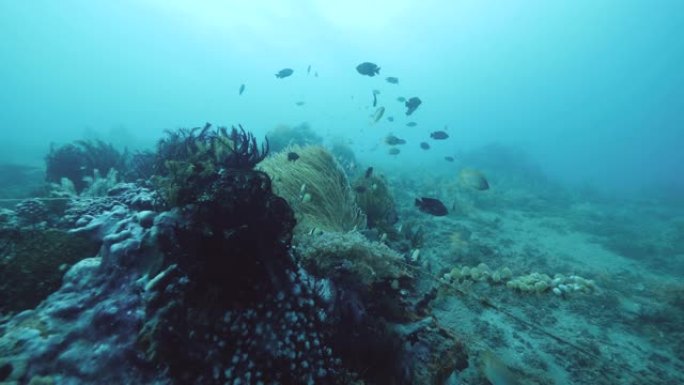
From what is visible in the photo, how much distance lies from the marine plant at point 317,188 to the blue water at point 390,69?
125 ft

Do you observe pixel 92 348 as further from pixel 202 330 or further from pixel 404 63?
pixel 404 63

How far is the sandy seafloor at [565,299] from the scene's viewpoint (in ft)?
13.0

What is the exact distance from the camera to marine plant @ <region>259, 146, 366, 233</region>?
561 centimetres

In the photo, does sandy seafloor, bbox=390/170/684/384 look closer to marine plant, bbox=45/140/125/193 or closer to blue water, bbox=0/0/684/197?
marine plant, bbox=45/140/125/193

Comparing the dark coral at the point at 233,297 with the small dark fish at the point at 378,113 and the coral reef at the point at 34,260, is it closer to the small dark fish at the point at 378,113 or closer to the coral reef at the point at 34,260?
the coral reef at the point at 34,260

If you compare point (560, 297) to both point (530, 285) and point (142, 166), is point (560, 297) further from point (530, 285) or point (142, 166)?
point (142, 166)

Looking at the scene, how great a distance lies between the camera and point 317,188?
6.02 meters

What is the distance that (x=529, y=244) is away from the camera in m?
10.9

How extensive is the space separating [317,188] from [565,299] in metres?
4.74

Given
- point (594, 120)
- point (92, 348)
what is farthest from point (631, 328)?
point (594, 120)

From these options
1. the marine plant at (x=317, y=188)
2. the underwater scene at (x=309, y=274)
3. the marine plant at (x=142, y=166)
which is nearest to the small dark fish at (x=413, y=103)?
the underwater scene at (x=309, y=274)

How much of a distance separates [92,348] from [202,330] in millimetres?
700

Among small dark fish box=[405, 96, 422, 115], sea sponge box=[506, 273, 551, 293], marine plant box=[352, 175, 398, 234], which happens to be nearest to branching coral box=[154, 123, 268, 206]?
marine plant box=[352, 175, 398, 234]

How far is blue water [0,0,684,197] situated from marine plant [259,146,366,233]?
38.0 meters
